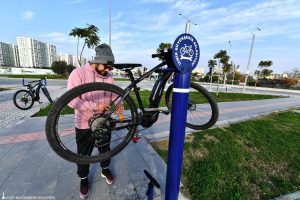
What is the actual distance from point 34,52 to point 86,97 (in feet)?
316

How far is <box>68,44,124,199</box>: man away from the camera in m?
1.79

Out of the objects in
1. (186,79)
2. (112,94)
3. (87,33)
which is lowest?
(112,94)

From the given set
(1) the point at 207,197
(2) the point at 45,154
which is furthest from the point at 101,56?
(2) the point at 45,154

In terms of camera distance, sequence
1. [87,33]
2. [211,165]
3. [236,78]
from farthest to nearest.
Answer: [236,78] < [87,33] < [211,165]

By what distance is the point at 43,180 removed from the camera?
2.47 meters

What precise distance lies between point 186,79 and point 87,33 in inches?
965

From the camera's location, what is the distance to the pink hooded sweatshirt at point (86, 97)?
1.80 m

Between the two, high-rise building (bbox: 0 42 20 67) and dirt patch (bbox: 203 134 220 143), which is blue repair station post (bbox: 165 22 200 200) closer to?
dirt patch (bbox: 203 134 220 143)

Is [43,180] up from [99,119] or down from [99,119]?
down

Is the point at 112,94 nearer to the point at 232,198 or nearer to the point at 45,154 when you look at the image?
the point at 232,198

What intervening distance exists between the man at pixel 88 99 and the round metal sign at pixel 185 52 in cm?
71

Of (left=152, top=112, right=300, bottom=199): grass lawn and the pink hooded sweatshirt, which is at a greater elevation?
the pink hooded sweatshirt

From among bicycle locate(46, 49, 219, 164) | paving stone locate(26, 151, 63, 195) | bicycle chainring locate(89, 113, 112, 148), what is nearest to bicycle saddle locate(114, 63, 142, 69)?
bicycle locate(46, 49, 219, 164)

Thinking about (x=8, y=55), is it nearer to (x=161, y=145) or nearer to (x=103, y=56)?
(x=161, y=145)
